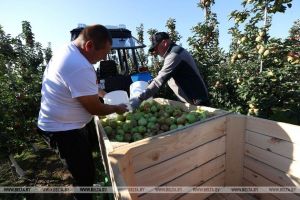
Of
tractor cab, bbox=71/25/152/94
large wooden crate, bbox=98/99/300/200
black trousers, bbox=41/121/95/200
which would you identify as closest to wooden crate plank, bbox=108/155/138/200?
large wooden crate, bbox=98/99/300/200

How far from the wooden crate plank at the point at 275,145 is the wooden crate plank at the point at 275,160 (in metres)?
0.04

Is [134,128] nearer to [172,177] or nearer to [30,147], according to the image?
[172,177]

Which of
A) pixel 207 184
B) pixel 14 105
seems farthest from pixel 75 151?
pixel 14 105

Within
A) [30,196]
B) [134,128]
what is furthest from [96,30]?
[30,196]

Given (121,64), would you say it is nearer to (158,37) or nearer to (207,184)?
(158,37)

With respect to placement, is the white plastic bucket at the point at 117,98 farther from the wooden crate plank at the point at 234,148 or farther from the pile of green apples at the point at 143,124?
the wooden crate plank at the point at 234,148

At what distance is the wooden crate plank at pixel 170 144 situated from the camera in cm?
159

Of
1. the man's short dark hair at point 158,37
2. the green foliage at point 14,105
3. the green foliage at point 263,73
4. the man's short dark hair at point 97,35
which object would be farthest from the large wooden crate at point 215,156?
the green foliage at point 14,105

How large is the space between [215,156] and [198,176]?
0.79ft

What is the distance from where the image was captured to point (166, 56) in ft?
9.44

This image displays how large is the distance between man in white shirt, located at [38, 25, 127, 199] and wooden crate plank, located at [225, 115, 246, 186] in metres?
0.97

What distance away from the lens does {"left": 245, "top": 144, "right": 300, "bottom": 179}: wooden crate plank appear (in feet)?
5.78

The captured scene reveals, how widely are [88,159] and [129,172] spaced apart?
0.77 metres

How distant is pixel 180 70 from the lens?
2912 millimetres
